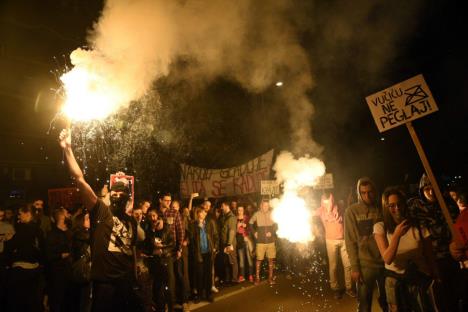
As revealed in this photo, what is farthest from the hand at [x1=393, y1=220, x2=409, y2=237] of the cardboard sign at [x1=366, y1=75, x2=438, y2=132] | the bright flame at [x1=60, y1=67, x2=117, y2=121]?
the bright flame at [x1=60, y1=67, x2=117, y2=121]

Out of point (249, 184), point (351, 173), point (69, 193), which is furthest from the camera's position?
point (351, 173)

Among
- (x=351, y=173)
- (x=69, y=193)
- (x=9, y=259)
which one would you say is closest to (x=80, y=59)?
(x=9, y=259)

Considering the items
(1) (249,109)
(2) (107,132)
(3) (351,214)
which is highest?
(2) (107,132)

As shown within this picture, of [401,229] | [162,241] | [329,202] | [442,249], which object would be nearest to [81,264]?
[162,241]

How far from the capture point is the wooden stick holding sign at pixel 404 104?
5023 millimetres

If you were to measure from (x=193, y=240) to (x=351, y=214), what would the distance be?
4.03 metres

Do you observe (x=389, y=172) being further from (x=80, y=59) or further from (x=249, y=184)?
(x=80, y=59)

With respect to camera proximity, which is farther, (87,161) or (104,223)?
(87,161)

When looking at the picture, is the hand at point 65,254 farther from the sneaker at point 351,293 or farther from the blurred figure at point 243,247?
the sneaker at point 351,293

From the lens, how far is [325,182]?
1020cm

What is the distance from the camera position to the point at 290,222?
32.0 feet

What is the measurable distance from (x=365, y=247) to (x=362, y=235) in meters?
0.17

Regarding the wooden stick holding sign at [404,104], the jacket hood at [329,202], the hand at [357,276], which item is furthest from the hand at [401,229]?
the jacket hood at [329,202]

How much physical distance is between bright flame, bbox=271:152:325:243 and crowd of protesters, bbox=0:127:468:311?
461 mm
